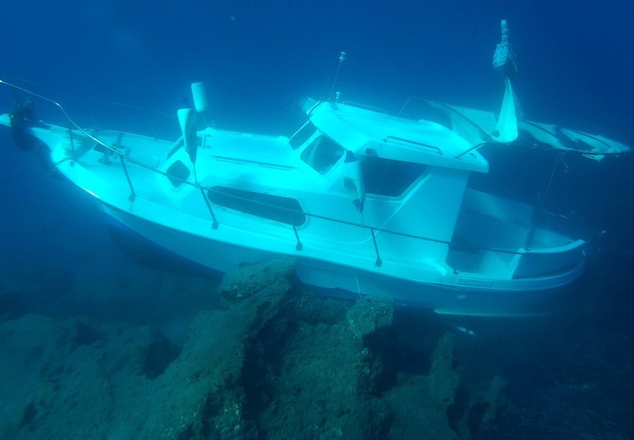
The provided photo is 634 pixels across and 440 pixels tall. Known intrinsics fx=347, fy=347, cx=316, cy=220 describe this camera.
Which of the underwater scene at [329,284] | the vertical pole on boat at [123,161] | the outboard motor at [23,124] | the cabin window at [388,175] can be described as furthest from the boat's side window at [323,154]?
the outboard motor at [23,124]

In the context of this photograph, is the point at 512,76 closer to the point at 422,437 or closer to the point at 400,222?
the point at 400,222

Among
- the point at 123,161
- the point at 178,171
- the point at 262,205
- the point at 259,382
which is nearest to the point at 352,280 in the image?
the point at 262,205

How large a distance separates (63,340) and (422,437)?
15.8ft

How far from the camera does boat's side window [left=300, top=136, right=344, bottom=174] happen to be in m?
5.36

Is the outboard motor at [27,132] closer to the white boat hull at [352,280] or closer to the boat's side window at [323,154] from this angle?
the white boat hull at [352,280]

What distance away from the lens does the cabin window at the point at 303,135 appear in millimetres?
5980

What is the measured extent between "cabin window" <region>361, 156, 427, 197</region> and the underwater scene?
29 mm

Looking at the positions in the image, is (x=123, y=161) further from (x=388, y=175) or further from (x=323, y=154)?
(x=388, y=175)

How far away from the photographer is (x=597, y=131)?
13.4m

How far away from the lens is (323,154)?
17.9ft

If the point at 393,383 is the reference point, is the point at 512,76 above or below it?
above

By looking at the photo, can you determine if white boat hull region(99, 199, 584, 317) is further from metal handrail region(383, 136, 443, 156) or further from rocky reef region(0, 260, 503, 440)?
metal handrail region(383, 136, 443, 156)

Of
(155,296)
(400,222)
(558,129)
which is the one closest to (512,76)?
(558,129)

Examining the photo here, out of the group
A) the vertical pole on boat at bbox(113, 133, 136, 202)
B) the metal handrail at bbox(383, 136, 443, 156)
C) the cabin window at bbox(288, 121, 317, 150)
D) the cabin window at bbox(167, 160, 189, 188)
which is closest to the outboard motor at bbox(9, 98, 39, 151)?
the vertical pole on boat at bbox(113, 133, 136, 202)
